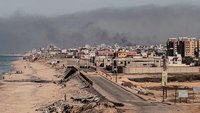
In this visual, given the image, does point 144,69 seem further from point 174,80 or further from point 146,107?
point 146,107

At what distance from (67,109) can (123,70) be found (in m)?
62.6

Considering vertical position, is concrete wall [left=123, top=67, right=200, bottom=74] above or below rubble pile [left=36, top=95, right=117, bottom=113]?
below

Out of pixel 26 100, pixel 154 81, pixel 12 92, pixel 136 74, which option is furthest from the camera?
pixel 136 74

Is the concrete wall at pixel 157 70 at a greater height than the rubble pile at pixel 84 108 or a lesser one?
lesser

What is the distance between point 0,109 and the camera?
2179 inches

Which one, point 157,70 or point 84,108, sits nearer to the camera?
point 84,108

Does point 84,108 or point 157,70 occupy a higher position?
point 84,108

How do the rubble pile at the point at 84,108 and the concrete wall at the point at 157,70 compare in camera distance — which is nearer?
the rubble pile at the point at 84,108

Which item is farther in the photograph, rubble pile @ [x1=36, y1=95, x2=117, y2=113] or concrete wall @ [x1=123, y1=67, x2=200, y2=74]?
concrete wall @ [x1=123, y1=67, x2=200, y2=74]

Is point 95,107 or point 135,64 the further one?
point 135,64

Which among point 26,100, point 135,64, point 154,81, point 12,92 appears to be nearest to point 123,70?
point 135,64

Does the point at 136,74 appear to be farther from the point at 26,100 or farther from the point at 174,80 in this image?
the point at 26,100

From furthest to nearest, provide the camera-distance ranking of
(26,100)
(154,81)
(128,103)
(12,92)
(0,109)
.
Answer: (154,81) < (12,92) < (26,100) < (0,109) < (128,103)

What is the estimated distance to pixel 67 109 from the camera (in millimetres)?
45156
